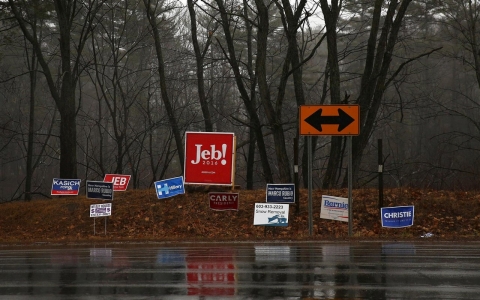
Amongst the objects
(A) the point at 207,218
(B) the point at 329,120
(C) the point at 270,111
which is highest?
(C) the point at 270,111

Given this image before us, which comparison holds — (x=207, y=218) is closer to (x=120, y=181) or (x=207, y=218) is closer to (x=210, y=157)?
(x=210, y=157)

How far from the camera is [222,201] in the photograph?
23.6m

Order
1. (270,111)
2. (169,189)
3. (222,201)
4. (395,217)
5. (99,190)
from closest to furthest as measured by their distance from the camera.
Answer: (395,217) → (99,190) → (222,201) → (169,189) → (270,111)

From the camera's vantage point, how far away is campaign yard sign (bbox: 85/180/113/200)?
893 inches

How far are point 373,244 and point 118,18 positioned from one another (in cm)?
2953

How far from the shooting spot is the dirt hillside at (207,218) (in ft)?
75.4

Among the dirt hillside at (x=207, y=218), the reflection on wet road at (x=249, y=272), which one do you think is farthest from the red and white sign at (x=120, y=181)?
the reflection on wet road at (x=249, y=272)

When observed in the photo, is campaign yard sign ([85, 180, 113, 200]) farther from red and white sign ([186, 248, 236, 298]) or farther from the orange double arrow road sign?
red and white sign ([186, 248, 236, 298])

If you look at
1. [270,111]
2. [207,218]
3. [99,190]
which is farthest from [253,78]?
[99,190]

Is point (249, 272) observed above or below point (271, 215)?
below

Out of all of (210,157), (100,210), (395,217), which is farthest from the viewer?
(210,157)

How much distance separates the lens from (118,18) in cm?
4350

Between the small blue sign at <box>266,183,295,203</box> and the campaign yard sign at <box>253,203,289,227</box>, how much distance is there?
644 mm

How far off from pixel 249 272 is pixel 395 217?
33.4 feet
